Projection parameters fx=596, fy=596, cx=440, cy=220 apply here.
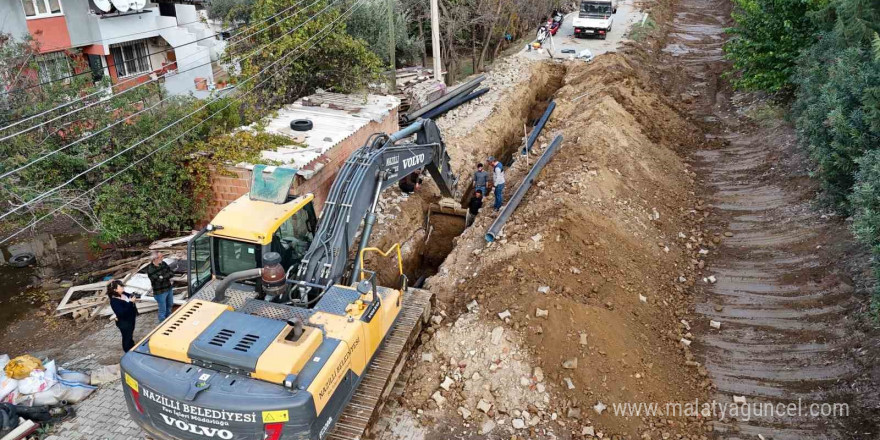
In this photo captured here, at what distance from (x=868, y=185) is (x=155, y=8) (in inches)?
927

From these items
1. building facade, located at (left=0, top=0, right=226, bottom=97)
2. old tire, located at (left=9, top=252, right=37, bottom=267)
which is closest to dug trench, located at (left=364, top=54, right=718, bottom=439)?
old tire, located at (left=9, top=252, right=37, bottom=267)

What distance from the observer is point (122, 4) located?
20.6m

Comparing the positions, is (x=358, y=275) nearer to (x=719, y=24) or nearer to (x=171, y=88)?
(x=171, y=88)

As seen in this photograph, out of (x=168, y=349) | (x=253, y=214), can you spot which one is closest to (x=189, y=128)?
(x=253, y=214)

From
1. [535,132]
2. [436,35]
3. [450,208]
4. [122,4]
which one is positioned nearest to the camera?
[450,208]

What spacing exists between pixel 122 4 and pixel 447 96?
1167 centimetres

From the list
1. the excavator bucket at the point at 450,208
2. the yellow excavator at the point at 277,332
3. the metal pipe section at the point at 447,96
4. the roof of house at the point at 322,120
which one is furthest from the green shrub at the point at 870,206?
the metal pipe section at the point at 447,96

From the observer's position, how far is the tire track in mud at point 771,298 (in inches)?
370

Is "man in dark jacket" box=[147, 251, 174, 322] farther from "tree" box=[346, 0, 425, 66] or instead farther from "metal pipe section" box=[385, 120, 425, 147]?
"tree" box=[346, 0, 425, 66]

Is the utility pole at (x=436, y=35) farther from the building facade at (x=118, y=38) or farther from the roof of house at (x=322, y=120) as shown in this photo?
the building facade at (x=118, y=38)

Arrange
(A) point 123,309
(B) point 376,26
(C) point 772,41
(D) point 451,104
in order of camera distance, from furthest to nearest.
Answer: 1. (B) point 376,26
2. (D) point 451,104
3. (C) point 772,41
4. (A) point 123,309

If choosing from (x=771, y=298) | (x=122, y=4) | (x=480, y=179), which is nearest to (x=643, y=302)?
(x=771, y=298)

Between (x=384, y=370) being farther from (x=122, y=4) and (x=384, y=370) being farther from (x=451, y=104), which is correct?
(x=122, y=4)

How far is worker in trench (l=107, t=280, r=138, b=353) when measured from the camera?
9.40 metres
